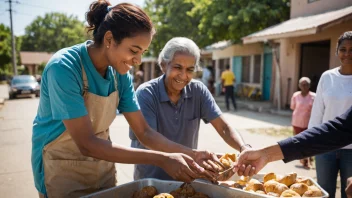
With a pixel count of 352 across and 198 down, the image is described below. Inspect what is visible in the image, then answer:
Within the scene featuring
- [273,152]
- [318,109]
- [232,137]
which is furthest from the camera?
[318,109]

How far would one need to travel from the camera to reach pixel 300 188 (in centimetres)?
186

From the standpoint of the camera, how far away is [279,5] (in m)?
13.8

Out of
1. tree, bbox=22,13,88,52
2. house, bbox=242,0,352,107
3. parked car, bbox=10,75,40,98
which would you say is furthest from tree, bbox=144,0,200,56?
tree, bbox=22,13,88,52

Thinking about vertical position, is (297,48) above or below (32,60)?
above

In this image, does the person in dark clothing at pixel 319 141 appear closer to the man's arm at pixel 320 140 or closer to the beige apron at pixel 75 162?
the man's arm at pixel 320 140

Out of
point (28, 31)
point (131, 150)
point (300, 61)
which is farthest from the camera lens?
point (28, 31)

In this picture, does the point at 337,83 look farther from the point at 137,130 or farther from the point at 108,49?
the point at 108,49

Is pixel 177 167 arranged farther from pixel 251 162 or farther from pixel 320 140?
pixel 320 140

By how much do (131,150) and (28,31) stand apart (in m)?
70.7

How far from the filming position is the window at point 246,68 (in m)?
17.5

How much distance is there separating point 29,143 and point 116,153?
250 inches

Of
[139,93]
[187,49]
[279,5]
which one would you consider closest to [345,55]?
[187,49]

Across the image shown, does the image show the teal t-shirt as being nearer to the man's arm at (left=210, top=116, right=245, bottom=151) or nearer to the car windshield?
the man's arm at (left=210, top=116, right=245, bottom=151)

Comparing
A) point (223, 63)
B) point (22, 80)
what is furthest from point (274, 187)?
point (22, 80)
